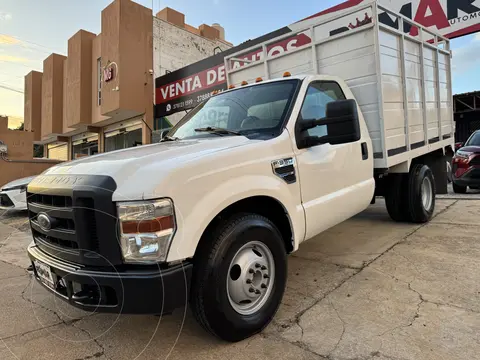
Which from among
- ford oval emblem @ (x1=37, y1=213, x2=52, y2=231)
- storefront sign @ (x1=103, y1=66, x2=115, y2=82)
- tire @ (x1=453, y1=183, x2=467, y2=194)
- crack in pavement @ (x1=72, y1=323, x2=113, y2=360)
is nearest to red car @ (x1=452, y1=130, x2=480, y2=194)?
tire @ (x1=453, y1=183, x2=467, y2=194)

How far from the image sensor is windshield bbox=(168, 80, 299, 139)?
3150 mm

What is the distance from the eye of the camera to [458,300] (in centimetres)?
290

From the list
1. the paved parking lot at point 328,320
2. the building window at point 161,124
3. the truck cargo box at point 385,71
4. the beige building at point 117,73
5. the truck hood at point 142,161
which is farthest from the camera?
the building window at point 161,124

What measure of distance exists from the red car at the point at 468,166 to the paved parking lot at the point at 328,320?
5.24 m

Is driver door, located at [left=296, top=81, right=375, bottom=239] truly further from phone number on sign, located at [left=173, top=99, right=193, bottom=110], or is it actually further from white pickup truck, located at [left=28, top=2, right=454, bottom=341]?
phone number on sign, located at [left=173, top=99, right=193, bottom=110]

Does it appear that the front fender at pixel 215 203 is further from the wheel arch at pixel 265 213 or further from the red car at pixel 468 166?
the red car at pixel 468 166

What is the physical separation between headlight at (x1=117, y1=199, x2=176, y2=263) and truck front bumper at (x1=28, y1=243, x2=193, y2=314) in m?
0.09

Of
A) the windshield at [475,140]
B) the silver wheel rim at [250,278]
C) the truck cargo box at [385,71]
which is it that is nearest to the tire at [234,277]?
the silver wheel rim at [250,278]

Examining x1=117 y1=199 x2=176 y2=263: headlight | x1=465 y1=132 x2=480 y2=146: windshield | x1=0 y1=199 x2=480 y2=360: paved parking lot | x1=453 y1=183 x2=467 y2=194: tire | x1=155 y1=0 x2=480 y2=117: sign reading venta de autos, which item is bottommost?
x1=0 y1=199 x2=480 y2=360: paved parking lot

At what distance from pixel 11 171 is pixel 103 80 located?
5396 millimetres

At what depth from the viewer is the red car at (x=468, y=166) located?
8672mm

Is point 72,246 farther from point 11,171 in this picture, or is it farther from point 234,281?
point 11,171

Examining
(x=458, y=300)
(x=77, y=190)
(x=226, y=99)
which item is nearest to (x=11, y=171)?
(x=226, y=99)

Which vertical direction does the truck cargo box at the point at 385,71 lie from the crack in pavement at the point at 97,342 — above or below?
above
